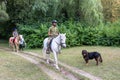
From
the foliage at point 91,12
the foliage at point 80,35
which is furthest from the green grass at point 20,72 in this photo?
the foliage at point 91,12

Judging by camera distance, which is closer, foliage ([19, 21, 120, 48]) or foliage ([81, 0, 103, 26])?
foliage ([19, 21, 120, 48])

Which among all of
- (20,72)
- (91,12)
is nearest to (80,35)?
(91,12)

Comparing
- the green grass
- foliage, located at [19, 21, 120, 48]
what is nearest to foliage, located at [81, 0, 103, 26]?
foliage, located at [19, 21, 120, 48]

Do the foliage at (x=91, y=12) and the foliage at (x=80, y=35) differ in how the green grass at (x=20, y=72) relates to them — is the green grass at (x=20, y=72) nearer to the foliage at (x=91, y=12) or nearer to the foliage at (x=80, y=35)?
the foliage at (x=80, y=35)

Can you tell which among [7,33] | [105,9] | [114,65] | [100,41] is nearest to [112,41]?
[100,41]

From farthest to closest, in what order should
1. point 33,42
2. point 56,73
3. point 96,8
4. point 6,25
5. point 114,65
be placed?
point 6,25 < point 96,8 < point 33,42 < point 114,65 < point 56,73

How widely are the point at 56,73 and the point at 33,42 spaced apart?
38.9 ft

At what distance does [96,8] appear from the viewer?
25.8 meters

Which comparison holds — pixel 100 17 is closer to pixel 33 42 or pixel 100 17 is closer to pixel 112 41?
pixel 112 41

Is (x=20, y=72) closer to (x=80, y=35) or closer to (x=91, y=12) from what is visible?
(x=80, y=35)

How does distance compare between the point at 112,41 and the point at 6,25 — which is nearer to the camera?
the point at 112,41

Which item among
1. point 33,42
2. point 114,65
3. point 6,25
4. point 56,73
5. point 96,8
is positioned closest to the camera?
point 56,73

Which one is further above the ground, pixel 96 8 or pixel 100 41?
pixel 96 8

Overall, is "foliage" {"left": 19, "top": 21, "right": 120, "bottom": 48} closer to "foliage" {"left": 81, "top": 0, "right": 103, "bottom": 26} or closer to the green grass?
"foliage" {"left": 81, "top": 0, "right": 103, "bottom": 26}
